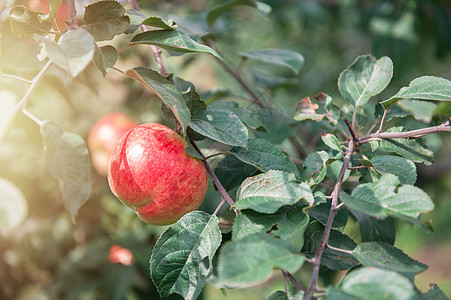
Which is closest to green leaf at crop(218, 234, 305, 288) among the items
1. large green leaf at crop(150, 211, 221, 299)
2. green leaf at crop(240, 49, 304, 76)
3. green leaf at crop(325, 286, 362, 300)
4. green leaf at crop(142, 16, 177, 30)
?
green leaf at crop(325, 286, 362, 300)

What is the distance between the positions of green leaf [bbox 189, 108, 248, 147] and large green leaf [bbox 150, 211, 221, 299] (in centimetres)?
14

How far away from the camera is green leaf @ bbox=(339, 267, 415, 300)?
18.0 inches

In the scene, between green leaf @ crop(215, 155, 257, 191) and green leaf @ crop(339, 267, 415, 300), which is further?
green leaf @ crop(215, 155, 257, 191)

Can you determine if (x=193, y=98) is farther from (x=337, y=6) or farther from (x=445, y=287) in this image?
(x=445, y=287)

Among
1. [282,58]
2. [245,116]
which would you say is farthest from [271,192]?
[282,58]

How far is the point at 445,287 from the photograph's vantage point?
3227mm

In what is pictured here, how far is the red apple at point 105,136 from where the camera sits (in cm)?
153

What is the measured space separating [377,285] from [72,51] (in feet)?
1.53

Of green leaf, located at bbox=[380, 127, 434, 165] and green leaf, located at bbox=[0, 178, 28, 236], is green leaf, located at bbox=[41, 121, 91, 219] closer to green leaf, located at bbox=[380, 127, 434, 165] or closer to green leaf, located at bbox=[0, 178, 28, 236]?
green leaf, located at bbox=[0, 178, 28, 236]

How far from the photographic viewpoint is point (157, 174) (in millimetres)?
719

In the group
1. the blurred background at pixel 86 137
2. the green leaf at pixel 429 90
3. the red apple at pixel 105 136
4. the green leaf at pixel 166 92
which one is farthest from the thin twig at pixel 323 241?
the red apple at pixel 105 136

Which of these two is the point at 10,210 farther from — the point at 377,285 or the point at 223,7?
the point at 223,7

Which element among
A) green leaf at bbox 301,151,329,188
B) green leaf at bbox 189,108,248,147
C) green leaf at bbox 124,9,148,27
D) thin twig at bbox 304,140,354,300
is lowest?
green leaf at bbox 301,151,329,188

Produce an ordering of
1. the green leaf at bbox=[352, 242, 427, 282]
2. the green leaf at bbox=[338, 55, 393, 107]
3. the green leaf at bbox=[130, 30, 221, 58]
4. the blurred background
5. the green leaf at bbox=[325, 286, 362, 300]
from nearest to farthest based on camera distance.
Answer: the green leaf at bbox=[325, 286, 362, 300] → the green leaf at bbox=[352, 242, 427, 282] → the green leaf at bbox=[130, 30, 221, 58] → the green leaf at bbox=[338, 55, 393, 107] → the blurred background
